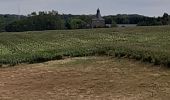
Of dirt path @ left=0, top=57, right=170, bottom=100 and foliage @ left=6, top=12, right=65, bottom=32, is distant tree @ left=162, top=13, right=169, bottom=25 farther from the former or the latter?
dirt path @ left=0, top=57, right=170, bottom=100

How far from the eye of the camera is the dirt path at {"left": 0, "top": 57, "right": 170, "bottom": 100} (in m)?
11.1

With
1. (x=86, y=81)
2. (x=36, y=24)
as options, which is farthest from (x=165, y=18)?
(x=86, y=81)

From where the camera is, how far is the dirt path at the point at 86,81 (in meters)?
11.1

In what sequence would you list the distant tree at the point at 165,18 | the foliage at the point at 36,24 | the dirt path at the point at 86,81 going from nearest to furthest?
1. the dirt path at the point at 86,81
2. the distant tree at the point at 165,18
3. the foliage at the point at 36,24

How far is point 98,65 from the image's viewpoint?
55.8 feet

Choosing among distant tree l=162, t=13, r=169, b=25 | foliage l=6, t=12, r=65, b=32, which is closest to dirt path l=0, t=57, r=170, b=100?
distant tree l=162, t=13, r=169, b=25

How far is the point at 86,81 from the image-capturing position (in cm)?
1331

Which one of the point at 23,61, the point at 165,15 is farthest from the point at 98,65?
the point at 165,15

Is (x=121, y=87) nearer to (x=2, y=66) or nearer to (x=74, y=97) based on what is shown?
(x=74, y=97)

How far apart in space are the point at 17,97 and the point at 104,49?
10.8 metres

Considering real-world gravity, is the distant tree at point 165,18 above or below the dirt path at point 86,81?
above

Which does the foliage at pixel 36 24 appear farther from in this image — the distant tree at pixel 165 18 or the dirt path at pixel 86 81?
the dirt path at pixel 86 81

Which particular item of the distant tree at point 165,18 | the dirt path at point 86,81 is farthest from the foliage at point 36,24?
the dirt path at point 86,81

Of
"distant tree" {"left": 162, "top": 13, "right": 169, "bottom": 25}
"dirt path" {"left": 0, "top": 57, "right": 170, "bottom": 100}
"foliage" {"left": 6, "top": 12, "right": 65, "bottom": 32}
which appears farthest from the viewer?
"foliage" {"left": 6, "top": 12, "right": 65, "bottom": 32}
